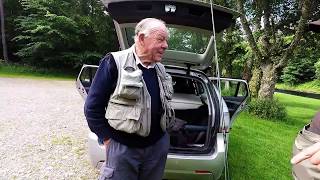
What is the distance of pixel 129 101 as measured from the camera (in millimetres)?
2783

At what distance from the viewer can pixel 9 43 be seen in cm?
3069

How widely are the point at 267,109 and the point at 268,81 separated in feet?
3.83

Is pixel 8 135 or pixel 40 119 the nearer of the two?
pixel 8 135

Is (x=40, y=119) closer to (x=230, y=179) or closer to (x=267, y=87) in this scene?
(x=230, y=179)

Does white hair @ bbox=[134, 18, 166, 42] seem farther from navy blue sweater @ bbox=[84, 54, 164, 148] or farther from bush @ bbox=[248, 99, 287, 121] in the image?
bush @ bbox=[248, 99, 287, 121]

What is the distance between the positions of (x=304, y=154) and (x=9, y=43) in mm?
31910

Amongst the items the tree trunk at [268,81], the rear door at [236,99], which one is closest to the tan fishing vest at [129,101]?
the rear door at [236,99]

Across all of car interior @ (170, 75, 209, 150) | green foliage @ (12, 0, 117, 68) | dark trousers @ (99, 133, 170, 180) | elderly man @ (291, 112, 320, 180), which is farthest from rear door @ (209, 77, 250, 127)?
green foliage @ (12, 0, 117, 68)

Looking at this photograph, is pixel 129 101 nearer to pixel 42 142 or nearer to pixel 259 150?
pixel 42 142

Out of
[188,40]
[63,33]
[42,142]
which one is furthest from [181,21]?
[63,33]

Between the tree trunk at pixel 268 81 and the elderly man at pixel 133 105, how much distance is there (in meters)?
11.2

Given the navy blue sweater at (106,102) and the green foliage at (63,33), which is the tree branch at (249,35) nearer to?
the navy blue sweater at (106,102)

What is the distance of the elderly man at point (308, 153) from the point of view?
126cm

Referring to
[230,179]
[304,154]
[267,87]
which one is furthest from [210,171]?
[267,87]
